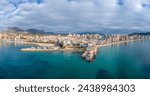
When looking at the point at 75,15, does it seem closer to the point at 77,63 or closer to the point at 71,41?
the point at 71,41

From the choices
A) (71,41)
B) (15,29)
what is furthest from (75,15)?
(15,29)

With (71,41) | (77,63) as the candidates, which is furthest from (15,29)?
(77,63)

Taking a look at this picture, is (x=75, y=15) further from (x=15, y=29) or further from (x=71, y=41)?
(x=15, y=29)

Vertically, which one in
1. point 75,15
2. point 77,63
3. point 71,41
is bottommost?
point 77,63

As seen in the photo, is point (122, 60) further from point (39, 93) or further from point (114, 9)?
point (39, 93)

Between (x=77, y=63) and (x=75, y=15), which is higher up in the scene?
(x=75, y=15)

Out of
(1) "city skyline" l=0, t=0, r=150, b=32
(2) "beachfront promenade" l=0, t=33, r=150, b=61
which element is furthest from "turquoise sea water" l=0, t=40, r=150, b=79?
(1) "city skyline" l=0, t=0, r=150, b=32

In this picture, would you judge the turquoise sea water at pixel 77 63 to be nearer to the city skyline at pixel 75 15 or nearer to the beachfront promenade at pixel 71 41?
the beachfront promenade at pixel 71 41
